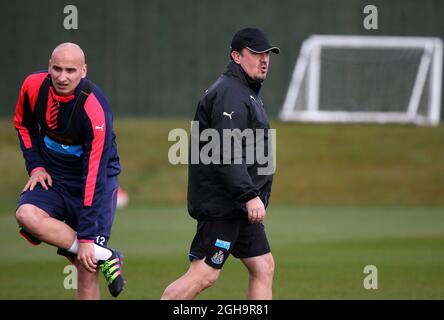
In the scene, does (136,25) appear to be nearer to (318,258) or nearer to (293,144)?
(293,144)

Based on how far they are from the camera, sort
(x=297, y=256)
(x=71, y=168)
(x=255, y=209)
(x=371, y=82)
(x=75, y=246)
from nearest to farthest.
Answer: (x=255, y=209), (x=75, y=246), (x=71, y=168), (x=297, y=256), (x=371, y=82)

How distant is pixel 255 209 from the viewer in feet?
A: 22.9

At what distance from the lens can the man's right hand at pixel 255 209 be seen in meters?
6.98

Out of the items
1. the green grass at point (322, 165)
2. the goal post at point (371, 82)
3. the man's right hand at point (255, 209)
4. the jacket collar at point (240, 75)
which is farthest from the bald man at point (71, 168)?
the goal post at point (371, 82)

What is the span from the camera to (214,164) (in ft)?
23.4

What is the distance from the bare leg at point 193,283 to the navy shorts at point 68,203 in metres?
0.67

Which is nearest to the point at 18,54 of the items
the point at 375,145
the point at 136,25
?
the point at 136,25

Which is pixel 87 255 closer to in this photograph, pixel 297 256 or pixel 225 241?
pixel 225 241

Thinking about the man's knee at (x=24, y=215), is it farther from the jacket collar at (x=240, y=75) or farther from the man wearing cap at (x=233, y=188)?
the jacket collar at (x=240, y=75)

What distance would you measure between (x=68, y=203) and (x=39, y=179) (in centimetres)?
30

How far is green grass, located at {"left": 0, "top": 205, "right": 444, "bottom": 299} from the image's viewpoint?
9734 millimetres

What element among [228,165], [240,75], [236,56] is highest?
[236,56]

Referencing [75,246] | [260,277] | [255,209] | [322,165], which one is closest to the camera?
[255,209]

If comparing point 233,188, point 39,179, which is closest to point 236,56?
point 233,188
